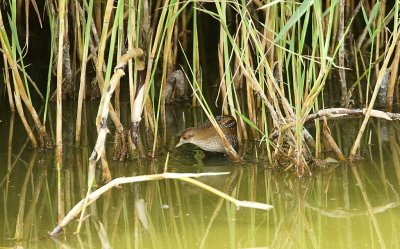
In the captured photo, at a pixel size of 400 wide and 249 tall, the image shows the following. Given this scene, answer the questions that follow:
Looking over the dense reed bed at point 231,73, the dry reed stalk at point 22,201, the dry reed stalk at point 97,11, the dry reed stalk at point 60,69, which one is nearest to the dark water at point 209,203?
the dry reed stalk at point 22,201

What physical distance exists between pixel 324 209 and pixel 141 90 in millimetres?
1249

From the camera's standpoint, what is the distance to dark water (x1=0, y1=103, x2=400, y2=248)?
3723 millimetres

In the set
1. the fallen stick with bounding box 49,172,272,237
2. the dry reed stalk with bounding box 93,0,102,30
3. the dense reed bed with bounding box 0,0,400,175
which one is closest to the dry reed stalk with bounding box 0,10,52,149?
the dense reed bed with bounding box 0,0,400,175

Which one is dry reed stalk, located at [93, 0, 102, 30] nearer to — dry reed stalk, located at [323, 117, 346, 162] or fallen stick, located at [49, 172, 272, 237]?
dry reed stalk, located at [323, 117, 346, 162]

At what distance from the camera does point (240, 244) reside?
3.63 metres

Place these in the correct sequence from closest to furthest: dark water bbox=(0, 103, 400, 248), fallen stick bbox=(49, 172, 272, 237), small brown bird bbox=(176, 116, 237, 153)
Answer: fallen stick bbox=(49, 172, 272, 237) → dark water bbox=(0, 103, 400, 248) → small brown bird bbox=(176, 116, 237, 153)

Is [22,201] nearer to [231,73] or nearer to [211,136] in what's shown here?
[211,136]

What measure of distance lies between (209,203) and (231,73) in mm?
1755

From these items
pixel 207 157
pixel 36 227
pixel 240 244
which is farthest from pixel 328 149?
pixel 36 227

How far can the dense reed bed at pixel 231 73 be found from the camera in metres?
4.26

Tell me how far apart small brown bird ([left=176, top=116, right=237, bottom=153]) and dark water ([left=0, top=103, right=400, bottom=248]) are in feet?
0.27

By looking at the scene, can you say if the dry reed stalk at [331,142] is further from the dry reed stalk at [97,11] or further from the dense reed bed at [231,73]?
the dry reed stalk at [97,11]

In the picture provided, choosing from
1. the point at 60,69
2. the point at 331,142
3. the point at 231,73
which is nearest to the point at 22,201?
the point at 60,69

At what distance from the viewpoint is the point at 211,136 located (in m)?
5.20
